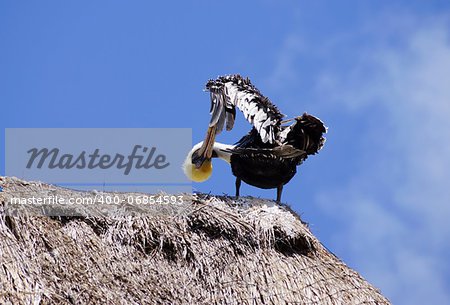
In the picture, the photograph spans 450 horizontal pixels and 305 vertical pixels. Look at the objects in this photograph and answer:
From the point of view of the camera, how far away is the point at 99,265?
22.2ft

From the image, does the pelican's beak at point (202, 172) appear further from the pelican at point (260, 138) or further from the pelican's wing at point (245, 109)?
the pelican's wing at point (245, 109)

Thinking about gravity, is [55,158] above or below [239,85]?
below

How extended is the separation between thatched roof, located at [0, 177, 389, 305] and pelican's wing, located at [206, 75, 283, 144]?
638 mm

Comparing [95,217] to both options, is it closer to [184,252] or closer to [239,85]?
[184,252]

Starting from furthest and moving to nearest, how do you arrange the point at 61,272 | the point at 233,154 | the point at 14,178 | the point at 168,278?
1. the point at 233,154
2. the point at 14,178
3. the point at 168,278
4. the point at 61,272

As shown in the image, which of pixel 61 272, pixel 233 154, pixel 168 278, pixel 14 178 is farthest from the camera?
pixel 233 154

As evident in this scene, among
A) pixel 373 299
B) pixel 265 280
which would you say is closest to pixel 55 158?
pixel 265 280

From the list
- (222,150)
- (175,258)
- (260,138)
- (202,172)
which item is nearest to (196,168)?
(202,172)

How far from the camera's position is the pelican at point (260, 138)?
849cm

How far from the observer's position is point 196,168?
912 cm

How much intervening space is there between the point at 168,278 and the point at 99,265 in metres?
0.49

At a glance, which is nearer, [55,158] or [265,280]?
[265,280]

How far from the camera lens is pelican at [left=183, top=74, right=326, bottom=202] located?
8.49 meters

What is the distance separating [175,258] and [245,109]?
1.75 m
